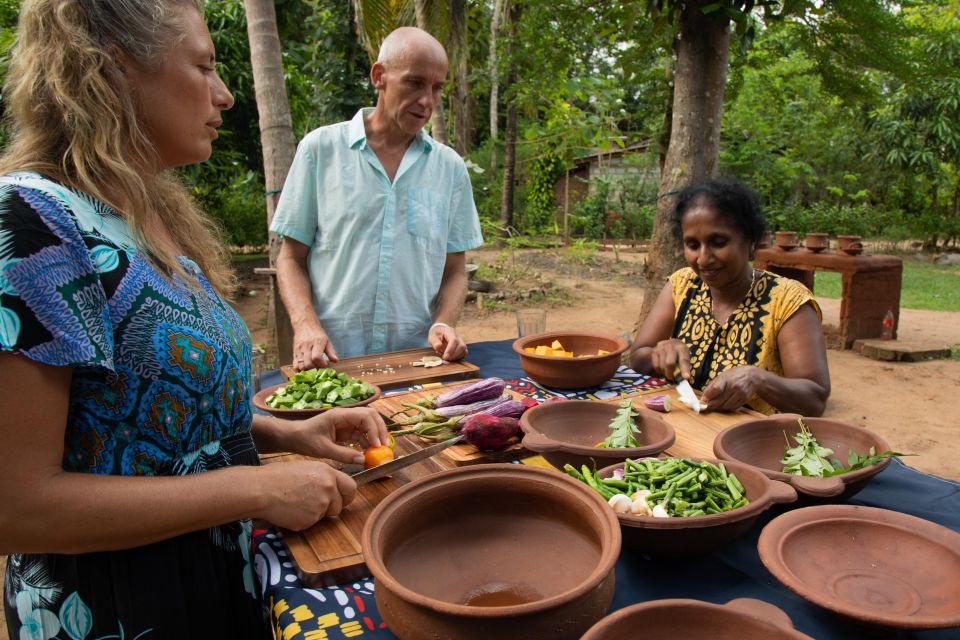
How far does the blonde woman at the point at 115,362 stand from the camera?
3.24ft

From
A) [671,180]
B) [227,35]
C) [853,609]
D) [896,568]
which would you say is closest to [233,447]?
[853,609]

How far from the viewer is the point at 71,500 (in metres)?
1.02

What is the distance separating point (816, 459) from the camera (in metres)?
1.65

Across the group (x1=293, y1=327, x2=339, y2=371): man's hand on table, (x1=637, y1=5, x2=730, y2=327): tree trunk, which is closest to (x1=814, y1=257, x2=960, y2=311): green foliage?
(x1=637, y1=5, x2=730, y2=327): tree trunk

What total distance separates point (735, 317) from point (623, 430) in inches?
52.9

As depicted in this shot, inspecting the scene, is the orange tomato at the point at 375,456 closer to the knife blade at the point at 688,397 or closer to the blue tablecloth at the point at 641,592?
the blue tablecloth at the point at 641,592

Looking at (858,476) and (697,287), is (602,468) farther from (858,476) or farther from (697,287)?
(697,287)

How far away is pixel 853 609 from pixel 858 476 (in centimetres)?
A: 53

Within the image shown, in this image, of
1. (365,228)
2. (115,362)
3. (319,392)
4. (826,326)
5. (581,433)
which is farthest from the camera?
(826,326)

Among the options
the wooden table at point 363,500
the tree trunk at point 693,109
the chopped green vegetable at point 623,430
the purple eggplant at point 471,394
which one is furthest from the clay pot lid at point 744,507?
the tree trunk at point 693,109

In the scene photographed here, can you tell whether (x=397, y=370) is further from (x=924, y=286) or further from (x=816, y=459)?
(x=924, y=286)

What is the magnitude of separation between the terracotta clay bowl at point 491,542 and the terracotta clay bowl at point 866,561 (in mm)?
343

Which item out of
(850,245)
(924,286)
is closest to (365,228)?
(850,245)

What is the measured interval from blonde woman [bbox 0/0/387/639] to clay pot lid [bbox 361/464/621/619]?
0.58ft
